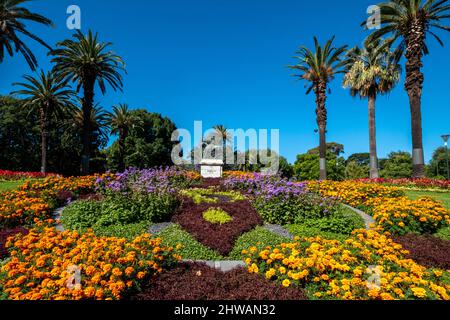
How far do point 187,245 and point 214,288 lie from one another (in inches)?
80.0

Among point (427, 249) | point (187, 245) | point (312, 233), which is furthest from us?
point (312, 233)

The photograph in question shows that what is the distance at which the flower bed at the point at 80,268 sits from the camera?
124 inches

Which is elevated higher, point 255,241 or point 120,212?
point 120,212

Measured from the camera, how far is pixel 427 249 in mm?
5406

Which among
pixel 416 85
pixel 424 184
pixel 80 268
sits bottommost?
pixel 80 268

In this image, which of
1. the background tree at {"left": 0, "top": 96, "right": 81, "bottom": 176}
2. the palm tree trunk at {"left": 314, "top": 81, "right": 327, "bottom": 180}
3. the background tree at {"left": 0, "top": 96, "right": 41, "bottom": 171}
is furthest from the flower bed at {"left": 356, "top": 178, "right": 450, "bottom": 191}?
the background tree at {"left": 0, "top": 96, "right": 41, "bottom": 171}

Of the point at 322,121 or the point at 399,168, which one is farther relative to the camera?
the point at 399,168

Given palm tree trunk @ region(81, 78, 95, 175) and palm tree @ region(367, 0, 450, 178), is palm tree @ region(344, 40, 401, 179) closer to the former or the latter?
palm tree @ region(367, 0, 450, 178)

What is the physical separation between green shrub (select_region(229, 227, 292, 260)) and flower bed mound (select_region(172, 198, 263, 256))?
13cm

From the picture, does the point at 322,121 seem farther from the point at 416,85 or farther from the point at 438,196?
the point at 438,196

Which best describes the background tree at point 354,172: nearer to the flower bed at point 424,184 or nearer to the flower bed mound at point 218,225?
the flower bed at point 424,184

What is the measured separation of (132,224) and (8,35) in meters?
16.9

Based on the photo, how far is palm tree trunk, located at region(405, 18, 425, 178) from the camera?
16.9 meters

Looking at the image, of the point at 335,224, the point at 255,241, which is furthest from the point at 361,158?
the point at 255,241
